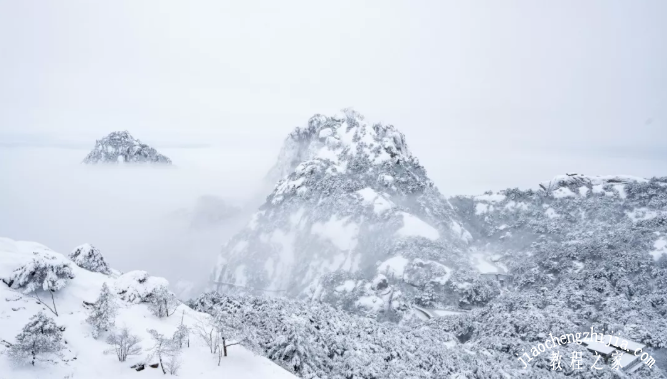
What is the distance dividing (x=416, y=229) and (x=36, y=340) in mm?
121243

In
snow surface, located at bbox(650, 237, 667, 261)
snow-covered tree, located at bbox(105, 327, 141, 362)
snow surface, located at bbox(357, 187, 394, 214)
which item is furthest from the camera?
snow surface, located at bbox(357, 187, 394, 214)

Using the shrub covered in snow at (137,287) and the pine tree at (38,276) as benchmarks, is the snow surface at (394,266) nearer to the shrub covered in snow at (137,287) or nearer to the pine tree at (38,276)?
the shrub covered in snow at (137,287)

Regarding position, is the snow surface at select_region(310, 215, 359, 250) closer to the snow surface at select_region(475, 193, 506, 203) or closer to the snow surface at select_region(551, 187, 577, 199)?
the snow surface at select_region(475, 193, 506, 203)

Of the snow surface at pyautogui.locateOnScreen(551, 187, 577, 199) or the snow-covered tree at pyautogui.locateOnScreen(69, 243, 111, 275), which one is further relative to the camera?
the snow surface at pyautogui.locateOnScreen(551, 187, 577, 199)

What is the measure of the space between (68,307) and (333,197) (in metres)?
120

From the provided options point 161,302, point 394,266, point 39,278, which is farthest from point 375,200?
point 39,278

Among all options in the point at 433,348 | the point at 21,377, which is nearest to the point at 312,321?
the point at 433,348

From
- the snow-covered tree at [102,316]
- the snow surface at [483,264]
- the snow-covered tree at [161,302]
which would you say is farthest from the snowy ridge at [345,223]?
the snow-covered tree at [102,316]

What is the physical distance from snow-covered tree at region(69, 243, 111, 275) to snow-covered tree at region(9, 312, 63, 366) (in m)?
24.9

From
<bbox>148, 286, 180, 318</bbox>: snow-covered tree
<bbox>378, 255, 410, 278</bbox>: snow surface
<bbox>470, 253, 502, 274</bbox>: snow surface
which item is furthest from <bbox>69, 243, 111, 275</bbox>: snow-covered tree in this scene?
<bbox>470, 253, 502, 274</bbox>: snow surface

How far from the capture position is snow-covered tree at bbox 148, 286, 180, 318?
1661 inches

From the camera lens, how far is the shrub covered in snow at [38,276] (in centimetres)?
3709

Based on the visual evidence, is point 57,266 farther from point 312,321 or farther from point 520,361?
point 520,361

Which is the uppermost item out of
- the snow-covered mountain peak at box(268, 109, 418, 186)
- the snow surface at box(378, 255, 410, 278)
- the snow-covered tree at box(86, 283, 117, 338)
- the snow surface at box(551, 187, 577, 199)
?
the snow-covered mountain peak at box(268, 109, 418, 186)
